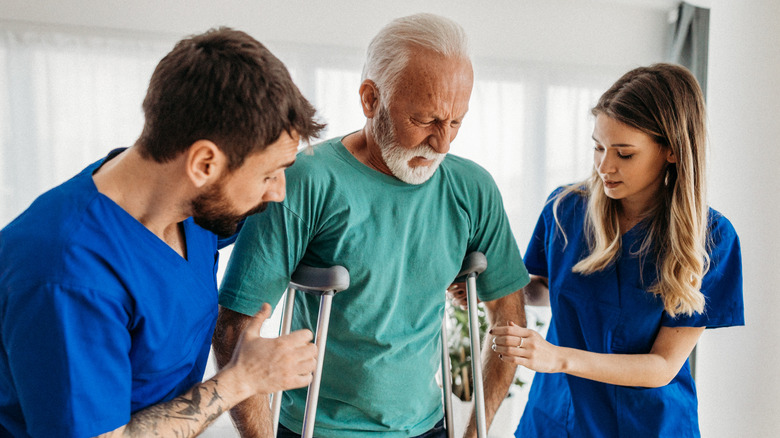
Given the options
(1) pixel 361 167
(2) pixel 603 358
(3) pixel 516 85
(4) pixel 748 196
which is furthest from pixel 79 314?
(3) pixel 516 85

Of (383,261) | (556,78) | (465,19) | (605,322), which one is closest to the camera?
(383,261)

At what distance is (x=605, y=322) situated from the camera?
4.79 ft

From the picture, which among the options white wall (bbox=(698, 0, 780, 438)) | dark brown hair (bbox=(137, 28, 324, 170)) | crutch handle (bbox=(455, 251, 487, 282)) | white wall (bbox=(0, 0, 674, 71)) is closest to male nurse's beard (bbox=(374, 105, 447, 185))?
crutch handle (bbox=(455, 251, 487, 282))

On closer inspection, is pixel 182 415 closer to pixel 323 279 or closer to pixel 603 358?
pixel 323 279

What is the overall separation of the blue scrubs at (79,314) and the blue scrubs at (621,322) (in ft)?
3.30

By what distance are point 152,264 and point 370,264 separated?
41 centimetres

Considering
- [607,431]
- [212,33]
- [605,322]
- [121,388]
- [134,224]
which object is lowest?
[607,431]

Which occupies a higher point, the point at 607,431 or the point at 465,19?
the point at 465,19

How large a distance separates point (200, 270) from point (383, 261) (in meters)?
0.35

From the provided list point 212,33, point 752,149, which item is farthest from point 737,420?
point 212,33

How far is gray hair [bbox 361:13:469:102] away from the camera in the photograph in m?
1.11

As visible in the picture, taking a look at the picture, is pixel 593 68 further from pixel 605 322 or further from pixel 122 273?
pixel 122 273

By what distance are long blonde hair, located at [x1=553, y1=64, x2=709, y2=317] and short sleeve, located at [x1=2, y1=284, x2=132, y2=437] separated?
116cm

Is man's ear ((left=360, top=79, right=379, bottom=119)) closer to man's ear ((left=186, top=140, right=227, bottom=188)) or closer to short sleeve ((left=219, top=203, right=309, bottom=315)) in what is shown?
short sleeve ((left=219, top=203, right=309, bottom=315))
